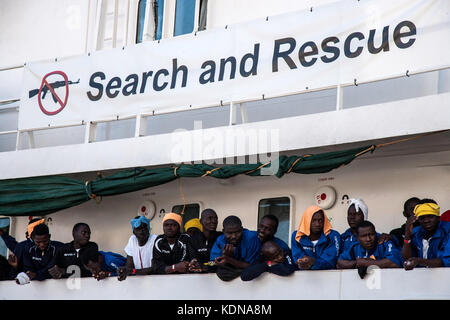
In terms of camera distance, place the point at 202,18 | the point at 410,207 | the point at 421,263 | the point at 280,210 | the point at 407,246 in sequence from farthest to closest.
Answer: the point at 202,18
the point at 280,210
the point at 410,207
the point at 407,246
the point at 421,263

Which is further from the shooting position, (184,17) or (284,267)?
(184,17)

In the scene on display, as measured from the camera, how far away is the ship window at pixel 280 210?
8.84 m

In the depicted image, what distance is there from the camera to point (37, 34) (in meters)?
11.5

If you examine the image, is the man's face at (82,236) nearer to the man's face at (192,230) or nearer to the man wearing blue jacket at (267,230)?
the man's face at (192,230)

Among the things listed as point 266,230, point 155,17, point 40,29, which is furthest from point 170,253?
point 40,29

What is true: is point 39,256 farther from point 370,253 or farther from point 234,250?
point 370,253

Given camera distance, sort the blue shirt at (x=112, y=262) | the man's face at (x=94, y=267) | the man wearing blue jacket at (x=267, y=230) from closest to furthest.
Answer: the man wearing blue jacket at (x=267, y=230) → the man's face at (x=94, y=267) → the blue shirt at (x=112, y=262)

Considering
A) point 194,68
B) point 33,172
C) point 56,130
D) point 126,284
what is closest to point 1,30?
point 56,130

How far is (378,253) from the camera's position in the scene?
7.28 metres

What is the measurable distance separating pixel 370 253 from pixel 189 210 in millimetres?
2767

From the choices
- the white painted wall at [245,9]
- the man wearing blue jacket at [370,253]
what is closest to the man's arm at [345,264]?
the man wearing blue jacket at [370,253]

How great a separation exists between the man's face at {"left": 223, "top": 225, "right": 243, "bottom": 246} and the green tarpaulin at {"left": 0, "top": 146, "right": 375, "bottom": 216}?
0.71 meters

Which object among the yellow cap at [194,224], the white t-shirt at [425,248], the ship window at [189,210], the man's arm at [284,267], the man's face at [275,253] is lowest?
the man's arm at [284,267]

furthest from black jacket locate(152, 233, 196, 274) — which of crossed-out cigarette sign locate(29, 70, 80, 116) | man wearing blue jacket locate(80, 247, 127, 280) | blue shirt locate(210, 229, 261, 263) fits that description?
crossed-out cigarette sign locate(29, 70, 80, 116)
